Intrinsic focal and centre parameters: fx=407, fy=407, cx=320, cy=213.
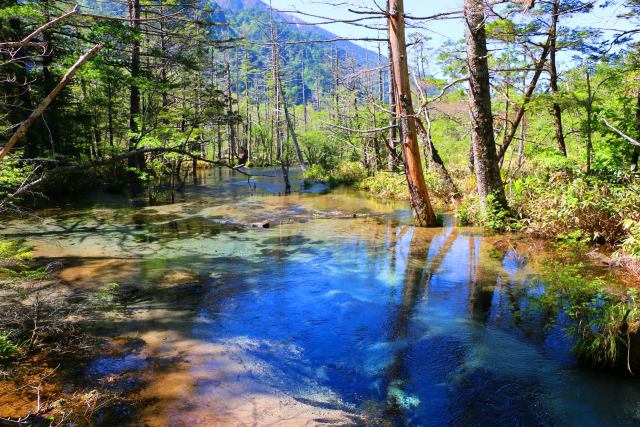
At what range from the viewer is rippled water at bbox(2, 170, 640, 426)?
140 inches

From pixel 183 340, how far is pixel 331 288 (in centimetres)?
260

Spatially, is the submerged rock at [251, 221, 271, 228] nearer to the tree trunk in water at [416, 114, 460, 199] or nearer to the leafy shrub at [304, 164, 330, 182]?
the tree trunk in water at [416, 114, 460, 199]

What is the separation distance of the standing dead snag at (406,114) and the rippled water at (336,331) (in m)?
Result: 0.75

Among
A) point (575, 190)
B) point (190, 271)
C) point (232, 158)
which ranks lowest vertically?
point (190, 271)

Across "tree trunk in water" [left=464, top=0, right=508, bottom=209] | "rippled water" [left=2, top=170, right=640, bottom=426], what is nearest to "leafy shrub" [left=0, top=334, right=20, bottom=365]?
"rippled water" [left=2, top=170, right=640, bottom=426]

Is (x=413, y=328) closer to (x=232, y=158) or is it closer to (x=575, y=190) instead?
(x=575, y=190)

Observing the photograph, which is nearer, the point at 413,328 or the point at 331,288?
the point at 413,328

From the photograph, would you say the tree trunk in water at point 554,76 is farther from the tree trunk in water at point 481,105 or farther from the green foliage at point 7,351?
the green foliage at point 7,351

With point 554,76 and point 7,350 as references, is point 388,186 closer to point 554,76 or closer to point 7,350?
point 554,76

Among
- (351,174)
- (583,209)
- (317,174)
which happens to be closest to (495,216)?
(583,209)

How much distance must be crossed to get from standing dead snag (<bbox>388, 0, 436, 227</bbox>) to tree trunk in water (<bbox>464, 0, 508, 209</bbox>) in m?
1.37

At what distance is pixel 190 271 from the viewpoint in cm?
758

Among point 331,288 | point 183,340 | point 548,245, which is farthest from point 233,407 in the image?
point 548,245

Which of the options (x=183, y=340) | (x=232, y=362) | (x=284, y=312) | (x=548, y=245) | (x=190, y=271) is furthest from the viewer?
(x=548, y=245)
